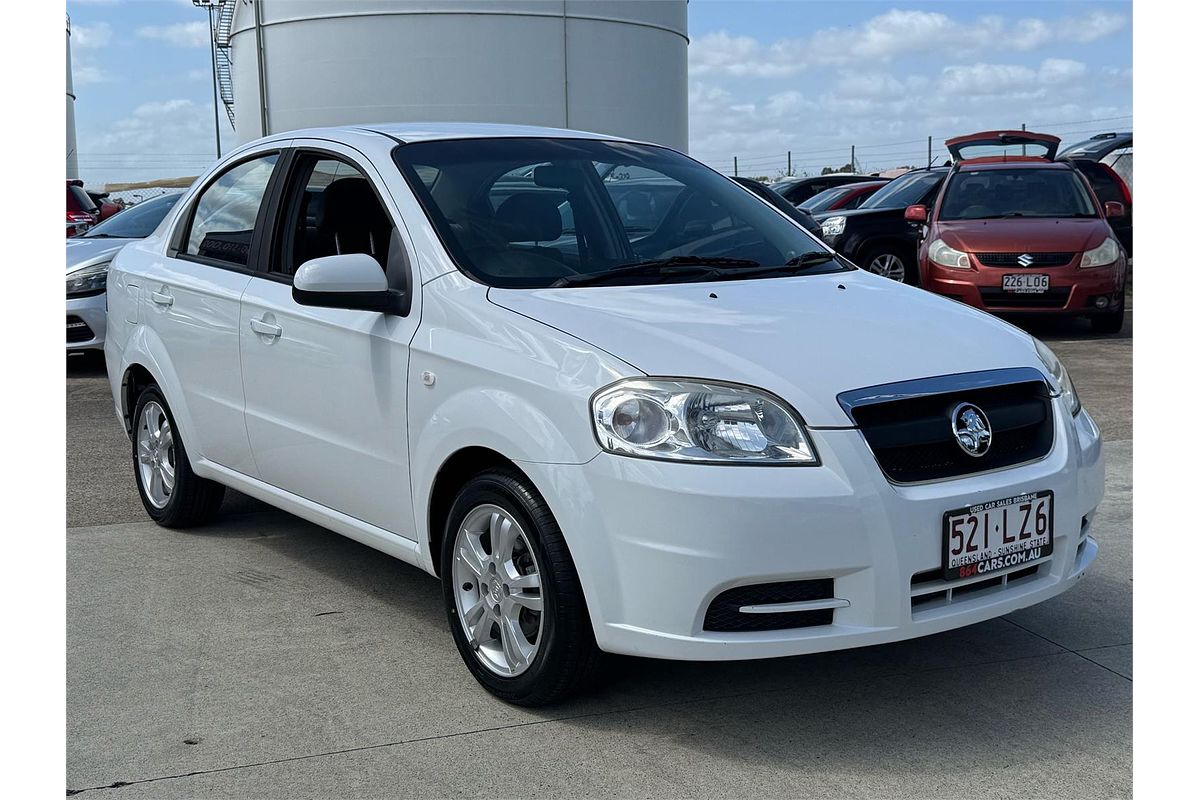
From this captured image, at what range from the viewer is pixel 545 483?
10.2ft

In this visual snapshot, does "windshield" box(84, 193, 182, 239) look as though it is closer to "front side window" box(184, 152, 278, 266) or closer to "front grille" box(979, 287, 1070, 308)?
"front side window" box(184, 152, 278, 266)

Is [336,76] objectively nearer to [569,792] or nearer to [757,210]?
[757,210]

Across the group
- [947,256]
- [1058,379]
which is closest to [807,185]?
[947,256]

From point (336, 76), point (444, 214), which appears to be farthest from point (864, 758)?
point (336, 76)

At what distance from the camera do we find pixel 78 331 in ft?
32.1

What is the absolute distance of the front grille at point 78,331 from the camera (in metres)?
9.73

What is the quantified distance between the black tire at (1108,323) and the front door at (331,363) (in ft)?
29.1

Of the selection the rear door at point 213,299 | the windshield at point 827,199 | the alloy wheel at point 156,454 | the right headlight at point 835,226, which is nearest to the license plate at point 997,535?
the rear door at point 213,299

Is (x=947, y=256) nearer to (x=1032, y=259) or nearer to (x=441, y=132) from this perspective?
(x=1032, y=259)

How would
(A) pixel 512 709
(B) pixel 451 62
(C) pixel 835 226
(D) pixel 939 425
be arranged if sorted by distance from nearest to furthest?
(D) pixel 939 425
(A) pixel 512 709
(C) pixel 835 226
(B) pixel 451 62

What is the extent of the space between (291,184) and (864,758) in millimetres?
2843

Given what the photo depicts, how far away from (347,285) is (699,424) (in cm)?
126

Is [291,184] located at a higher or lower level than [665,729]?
higher

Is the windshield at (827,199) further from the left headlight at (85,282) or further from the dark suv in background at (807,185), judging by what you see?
the left headlight at (85,282)
